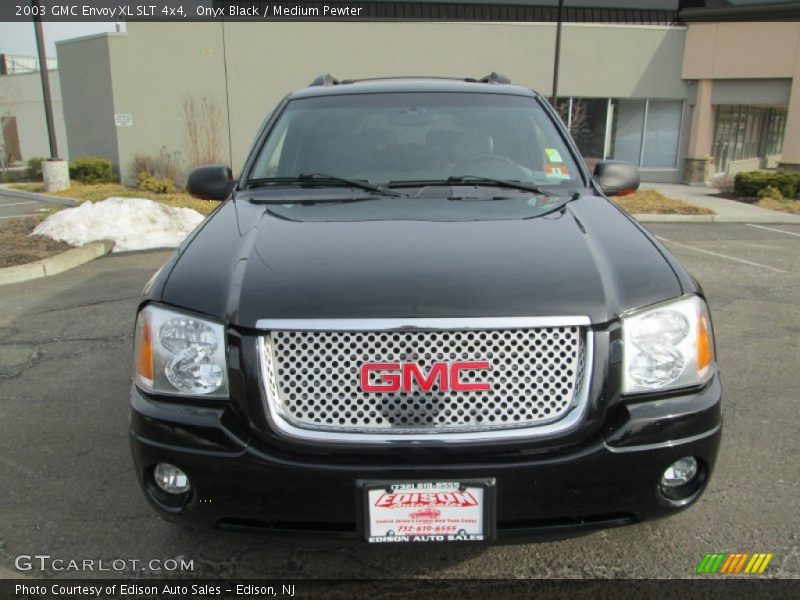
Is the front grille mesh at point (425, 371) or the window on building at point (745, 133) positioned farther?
the window on building at point (745, 133)

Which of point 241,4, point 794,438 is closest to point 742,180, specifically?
point 794,438

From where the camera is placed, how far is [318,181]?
330 centimetres

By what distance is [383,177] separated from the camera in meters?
3.38

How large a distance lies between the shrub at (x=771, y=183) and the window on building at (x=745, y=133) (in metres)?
6.09

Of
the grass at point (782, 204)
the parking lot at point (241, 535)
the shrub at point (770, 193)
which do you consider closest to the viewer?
the parking lot at point (241, 535)

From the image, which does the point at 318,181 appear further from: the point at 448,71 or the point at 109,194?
the point at 448,71

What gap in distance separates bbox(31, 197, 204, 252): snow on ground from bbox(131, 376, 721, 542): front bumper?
24.2 feet

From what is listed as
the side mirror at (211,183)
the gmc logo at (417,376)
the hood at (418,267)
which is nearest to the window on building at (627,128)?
the side mirror at (211,183)

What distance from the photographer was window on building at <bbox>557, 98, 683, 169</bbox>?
21953 millimetres

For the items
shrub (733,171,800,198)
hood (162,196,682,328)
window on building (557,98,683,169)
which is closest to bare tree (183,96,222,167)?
window on building (557,98,683,169)

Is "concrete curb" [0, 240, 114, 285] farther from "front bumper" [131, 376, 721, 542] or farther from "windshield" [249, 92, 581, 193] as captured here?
"front bumper" [131, 376, 721, 542]

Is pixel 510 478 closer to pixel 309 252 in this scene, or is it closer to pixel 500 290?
pixel 500 290

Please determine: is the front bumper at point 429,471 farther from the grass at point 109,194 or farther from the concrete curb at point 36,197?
the concrete curb at point 36,197

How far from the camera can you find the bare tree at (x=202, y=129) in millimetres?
20797
